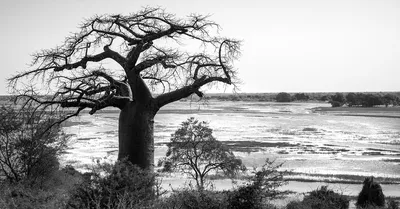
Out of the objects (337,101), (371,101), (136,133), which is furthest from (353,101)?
(136,133)

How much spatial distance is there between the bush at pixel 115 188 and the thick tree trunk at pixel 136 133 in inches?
24.6

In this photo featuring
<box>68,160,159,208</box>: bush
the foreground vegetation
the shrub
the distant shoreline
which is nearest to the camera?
<box>68,160,159,208</box>: bush

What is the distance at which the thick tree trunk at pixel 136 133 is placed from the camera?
8.05 metres

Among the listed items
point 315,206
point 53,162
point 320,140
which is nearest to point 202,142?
point 53,162

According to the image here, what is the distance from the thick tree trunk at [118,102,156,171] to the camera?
8047mm

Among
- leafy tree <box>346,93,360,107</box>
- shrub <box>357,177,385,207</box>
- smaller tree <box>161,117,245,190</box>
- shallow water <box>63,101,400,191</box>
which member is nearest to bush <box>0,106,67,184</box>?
shallow water <box>63,101,400,191</box>

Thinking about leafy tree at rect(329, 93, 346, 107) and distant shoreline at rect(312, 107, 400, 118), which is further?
leafy tree at rect(329, 93, 346, 107)

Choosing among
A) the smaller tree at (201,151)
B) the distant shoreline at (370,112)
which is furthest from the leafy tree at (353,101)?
the smaller tree at (201,151)

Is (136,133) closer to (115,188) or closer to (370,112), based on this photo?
(115,188)

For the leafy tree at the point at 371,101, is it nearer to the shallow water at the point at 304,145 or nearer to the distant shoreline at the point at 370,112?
the distant shoreline at the point at 370,112

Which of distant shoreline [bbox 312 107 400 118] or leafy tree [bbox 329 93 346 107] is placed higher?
leafy tree [bbox 329 93 346 107]

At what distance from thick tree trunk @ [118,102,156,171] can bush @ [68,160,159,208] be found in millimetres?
624

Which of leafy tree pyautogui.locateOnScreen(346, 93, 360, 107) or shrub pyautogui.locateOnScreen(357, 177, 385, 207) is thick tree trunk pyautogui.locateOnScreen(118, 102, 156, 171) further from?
leafy tree pyautogui.locateOnScreen(346, 93, 360, 107)

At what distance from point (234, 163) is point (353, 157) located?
531 inches
